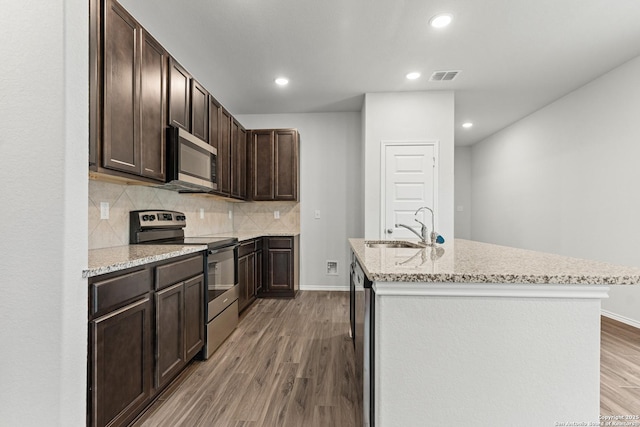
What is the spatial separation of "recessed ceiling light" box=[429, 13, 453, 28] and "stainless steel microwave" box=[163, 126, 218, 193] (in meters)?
2.20

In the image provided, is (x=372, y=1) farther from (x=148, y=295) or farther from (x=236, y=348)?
(x=236, y=348)

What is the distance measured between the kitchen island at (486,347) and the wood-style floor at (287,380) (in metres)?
0.78

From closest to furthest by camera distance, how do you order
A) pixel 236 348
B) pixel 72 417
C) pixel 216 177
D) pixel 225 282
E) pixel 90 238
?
A: pixel 72 417 < pixel 90 238 < pixel 236 348 < pixel 225 282 < pixel 216 177

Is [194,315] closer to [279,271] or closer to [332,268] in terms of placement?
[279,271]

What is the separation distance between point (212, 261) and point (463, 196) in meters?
6.32

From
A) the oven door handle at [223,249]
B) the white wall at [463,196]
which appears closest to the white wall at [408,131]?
the oven door handle at [223,249]

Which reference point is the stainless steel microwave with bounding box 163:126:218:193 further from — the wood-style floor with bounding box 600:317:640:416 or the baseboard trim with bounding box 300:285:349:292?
the wood-style floor with bounding box 600:317:640:416

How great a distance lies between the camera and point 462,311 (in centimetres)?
110

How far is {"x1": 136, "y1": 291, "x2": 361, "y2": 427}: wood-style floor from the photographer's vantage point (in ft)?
5.55

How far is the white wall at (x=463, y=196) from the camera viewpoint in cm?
706

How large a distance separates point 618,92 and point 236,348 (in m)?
4.62

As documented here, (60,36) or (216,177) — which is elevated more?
(60,36)

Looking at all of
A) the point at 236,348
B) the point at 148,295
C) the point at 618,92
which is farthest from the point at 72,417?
the point at 618,92

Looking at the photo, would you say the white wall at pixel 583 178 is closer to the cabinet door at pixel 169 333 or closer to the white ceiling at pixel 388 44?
the white ceiling at pixel 388 44
